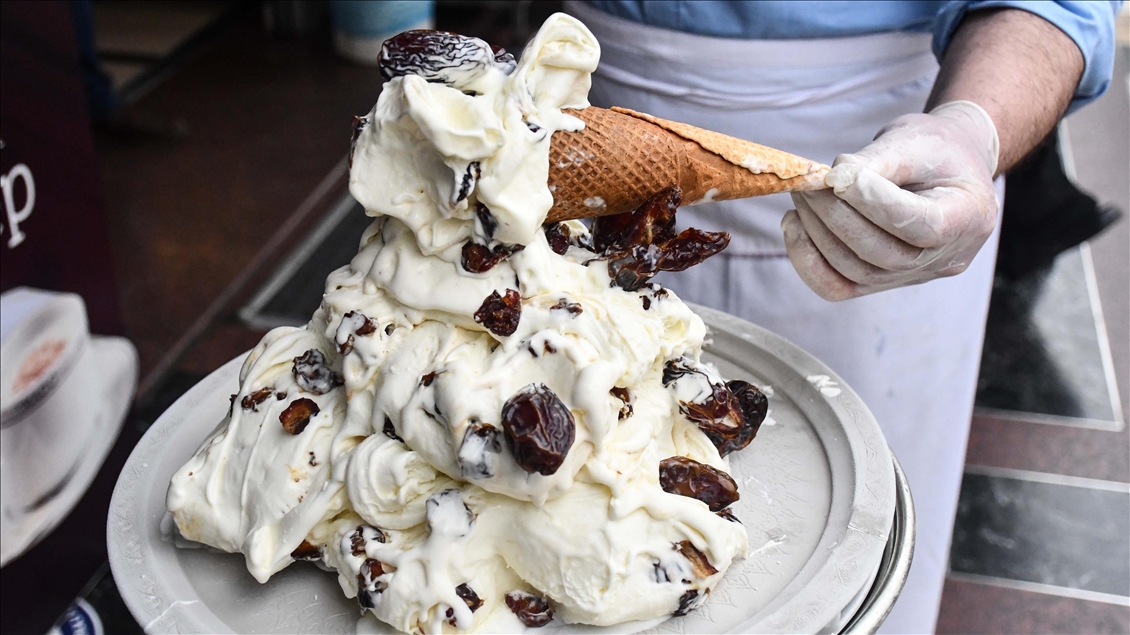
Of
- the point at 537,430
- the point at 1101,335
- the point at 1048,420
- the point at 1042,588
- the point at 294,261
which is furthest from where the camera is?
the point at 294,261

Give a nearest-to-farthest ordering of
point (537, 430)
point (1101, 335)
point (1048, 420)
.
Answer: point (537, 430) < point (1048, 420) < point (1101, 335)

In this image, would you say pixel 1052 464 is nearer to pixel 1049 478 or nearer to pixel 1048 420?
pixel 1049 478

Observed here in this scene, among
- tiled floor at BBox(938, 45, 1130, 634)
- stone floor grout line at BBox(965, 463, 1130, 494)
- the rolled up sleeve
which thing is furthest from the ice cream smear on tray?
stone floor grout line at BBox(965, 463, 1130, 494)

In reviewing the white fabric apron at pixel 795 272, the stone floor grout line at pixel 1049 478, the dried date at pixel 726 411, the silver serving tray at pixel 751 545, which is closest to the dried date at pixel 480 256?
the dried date at pixel 726 411

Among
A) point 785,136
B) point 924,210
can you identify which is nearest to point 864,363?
point 785,136

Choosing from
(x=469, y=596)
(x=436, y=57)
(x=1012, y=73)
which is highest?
(x=436, y=57)

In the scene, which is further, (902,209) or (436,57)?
(902,209)

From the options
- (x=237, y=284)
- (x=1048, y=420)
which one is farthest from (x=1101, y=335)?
(x=237, y=284)

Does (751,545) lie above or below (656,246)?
below
